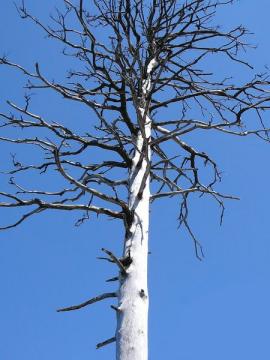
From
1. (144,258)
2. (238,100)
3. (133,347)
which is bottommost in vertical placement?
(133,347)

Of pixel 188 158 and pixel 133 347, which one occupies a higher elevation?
pixel 188 158

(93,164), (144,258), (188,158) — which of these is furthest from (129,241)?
(188,158)

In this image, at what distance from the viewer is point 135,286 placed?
397cm

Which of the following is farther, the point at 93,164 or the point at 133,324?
the point at 93,164

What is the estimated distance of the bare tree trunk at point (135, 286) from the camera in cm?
364

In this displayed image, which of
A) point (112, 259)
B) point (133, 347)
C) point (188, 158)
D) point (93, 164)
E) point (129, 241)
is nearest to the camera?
point (133, 347)

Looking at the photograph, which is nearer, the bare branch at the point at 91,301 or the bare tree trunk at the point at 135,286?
the bare tree trunk at the point at 135,286

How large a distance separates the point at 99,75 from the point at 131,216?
7.80 feet

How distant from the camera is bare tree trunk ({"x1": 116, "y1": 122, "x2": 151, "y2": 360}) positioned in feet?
11.9

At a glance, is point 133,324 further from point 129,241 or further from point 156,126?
point 156,126

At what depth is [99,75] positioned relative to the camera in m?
6.25

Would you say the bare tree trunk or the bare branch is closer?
the bare tree trunk

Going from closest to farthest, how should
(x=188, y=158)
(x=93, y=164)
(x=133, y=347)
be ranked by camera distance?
(x=133, y=347) → (x=93, y=164) → (x=188, y=158)

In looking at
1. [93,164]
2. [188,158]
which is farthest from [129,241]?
[188,158]
